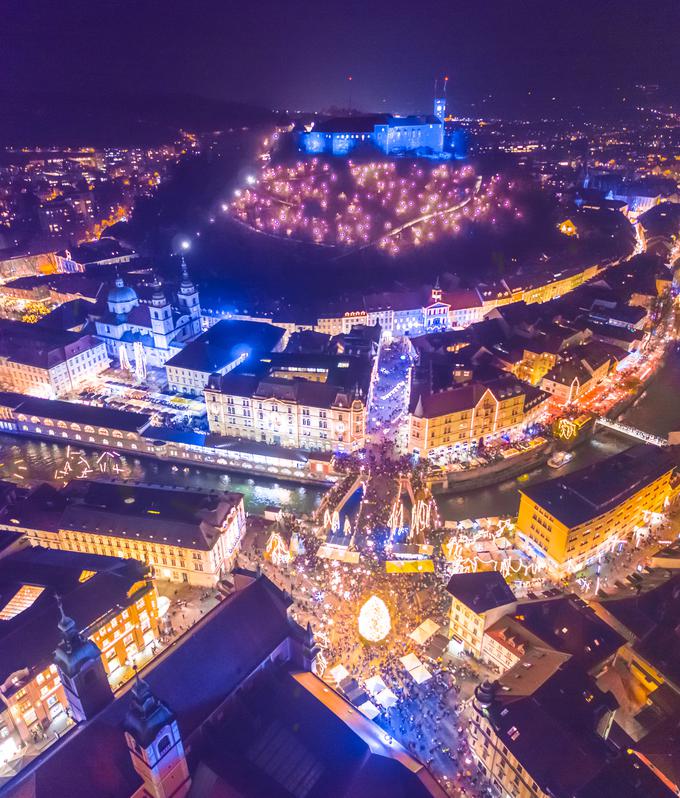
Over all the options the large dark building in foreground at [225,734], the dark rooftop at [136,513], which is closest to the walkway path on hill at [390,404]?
the dark rooftop at [136,513]

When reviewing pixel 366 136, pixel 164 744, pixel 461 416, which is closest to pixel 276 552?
pixel 164 744

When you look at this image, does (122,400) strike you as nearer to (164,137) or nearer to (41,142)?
(164,137)

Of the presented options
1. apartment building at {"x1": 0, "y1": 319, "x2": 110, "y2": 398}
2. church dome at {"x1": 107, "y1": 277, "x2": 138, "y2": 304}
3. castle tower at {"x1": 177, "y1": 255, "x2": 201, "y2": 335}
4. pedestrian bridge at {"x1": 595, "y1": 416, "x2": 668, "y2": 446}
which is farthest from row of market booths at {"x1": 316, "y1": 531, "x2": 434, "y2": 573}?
church dome at {"x1": 107, "y1": 277, "x2": 138, "y2": 304}

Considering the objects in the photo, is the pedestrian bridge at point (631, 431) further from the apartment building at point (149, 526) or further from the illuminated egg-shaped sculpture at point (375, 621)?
the apartment building at point (149, 526)

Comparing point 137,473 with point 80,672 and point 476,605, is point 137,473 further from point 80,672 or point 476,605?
point 476,605

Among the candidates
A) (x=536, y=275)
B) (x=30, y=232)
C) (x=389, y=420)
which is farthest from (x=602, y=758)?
(x=30, y=232)

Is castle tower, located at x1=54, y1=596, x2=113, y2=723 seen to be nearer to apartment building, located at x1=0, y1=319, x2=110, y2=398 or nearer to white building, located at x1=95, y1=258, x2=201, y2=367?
apartment building, located at x1=0, y1=319, x2=110, y2=398
